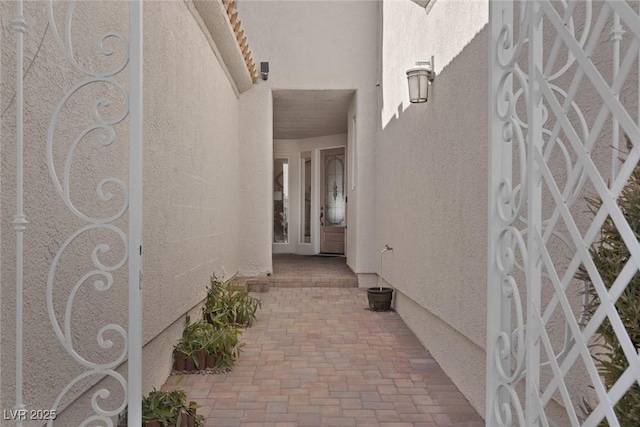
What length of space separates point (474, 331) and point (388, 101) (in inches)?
170

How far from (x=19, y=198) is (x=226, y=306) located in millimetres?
3586

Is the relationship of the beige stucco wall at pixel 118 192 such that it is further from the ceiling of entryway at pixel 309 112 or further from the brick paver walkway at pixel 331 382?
the ceiling of entryway at pixel 309 112

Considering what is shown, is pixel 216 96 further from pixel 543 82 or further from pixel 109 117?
pixel 543 82

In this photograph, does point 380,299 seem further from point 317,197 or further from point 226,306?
point 317,197

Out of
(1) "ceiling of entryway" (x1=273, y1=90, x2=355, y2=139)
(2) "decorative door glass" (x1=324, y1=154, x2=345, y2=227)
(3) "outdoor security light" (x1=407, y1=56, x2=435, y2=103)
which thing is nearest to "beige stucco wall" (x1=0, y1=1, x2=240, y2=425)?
(3) "outdoor security light" (x1=407, y1=56, x2=435, y2=103)

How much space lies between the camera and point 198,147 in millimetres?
4824

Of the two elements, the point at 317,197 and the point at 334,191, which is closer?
the point at 334,191

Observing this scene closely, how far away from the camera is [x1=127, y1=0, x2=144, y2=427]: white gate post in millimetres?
1741

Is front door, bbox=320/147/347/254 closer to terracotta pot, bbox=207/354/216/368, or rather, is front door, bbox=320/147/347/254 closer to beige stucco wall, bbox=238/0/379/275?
beige stucco wall, bbox=238/0/379/275

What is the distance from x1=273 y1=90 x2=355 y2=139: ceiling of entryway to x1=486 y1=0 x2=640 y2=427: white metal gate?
6.34 m

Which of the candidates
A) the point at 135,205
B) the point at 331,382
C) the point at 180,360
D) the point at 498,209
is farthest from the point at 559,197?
the point at 180,360

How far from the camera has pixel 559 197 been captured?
4.34ft

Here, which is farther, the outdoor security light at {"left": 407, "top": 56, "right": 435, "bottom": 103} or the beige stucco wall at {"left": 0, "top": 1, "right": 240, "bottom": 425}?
the outdoor security light at {"left": 407, "top": 56, "right": 435, "bottom": 103}

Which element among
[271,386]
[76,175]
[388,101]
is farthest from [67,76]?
[388,101]
